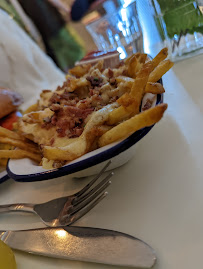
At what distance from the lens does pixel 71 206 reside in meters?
0.68

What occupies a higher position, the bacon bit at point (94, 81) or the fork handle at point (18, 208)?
the bacon bit at point (94, 81)

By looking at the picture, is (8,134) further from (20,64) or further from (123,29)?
(20,64)

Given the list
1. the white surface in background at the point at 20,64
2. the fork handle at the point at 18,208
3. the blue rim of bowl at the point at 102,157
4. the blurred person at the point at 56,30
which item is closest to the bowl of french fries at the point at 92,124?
the blue rim of bowl at the point at 102,157

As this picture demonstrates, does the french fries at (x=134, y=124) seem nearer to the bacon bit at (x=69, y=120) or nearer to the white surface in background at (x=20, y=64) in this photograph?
the bacon bit at (x=69, y=120)

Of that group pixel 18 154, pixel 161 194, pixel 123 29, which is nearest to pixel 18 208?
pixel 18 154

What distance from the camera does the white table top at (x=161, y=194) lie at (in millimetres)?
516

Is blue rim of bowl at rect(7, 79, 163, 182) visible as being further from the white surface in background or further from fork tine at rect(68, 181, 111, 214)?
the white surface in background

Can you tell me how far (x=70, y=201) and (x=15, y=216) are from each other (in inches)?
9.4

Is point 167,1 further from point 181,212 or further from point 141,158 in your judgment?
point 181,212

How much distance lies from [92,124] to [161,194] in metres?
0.25

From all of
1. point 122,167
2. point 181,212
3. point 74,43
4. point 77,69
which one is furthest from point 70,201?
point 74,43

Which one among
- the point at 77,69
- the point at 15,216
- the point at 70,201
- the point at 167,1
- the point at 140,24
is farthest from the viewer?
the point at 140,24

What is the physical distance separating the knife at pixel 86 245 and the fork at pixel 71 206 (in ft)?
0.10

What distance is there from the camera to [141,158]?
0.78 m
